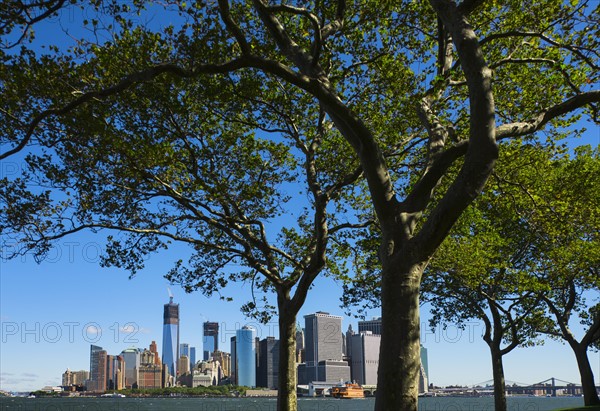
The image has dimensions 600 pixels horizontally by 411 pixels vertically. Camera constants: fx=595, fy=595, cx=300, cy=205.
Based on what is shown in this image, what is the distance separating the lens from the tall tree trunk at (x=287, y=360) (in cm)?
1923

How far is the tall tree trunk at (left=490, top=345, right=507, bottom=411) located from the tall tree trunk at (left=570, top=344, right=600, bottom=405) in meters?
5.53

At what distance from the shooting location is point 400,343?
9648 millimetres

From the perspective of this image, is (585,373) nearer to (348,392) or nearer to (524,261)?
(524,261)

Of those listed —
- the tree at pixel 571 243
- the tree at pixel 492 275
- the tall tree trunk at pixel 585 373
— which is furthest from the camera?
the tall tree trunk at pixel 585 373

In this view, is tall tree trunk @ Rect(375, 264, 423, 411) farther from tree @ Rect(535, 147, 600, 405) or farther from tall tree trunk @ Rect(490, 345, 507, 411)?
tall tree trunk @ Rect(490, 345, 507, 411)

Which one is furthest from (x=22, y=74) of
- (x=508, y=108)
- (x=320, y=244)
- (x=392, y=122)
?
(x=508, y=108)

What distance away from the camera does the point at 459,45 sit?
9266 mm

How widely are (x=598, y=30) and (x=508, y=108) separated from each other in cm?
435

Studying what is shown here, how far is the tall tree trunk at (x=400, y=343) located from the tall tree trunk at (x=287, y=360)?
32.4 ft

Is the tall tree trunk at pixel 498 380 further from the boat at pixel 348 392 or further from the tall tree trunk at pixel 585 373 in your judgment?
the boat at pixel 348 392

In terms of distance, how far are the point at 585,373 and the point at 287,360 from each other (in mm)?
23363

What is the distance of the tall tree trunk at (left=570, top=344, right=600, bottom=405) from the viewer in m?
34.1

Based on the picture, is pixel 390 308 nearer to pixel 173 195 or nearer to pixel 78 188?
pixel 173 195

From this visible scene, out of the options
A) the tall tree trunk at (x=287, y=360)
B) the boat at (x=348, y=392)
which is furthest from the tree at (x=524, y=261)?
the boat at (x=348, y=392)
